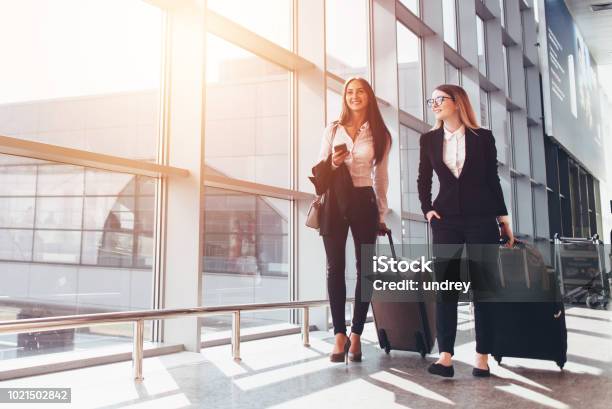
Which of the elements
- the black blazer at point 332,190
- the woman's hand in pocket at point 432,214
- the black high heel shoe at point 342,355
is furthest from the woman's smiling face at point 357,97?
the black high heel shoe at point 342,355

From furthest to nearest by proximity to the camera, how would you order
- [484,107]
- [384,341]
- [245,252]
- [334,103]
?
[484,107] < [334,103] < [245,252] < [384,341]

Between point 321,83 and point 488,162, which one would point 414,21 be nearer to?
point 321,83

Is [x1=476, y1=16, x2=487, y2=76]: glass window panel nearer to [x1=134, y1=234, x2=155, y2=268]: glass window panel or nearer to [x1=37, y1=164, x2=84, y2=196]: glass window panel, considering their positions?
[x1=134, y1=234, x2=155, y2=268]: glass window panel

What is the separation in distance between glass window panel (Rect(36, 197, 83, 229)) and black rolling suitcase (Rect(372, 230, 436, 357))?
1690 millimetres

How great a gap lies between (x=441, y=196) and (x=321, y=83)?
2162 mm

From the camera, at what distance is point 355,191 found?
8.64 feet

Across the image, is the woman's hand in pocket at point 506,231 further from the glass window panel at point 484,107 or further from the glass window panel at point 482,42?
the glass window panel at point 482,42

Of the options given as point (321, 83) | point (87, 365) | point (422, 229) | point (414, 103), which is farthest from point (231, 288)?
point (414, 103)

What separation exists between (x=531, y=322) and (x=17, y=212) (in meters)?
2.60

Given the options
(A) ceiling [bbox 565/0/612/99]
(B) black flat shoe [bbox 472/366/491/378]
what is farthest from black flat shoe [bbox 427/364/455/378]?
(A) ceiling [bbox 565/0/612/99]

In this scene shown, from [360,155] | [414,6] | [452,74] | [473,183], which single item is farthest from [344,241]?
[452,74]

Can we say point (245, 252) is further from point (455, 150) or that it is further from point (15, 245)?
point (455, 150)

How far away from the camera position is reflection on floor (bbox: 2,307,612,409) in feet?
6.33

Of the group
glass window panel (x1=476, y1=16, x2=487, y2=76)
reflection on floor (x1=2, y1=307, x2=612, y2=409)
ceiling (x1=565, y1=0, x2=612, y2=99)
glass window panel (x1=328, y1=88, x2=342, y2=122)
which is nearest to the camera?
reflection on floor (x1=2, y1=307, x2=612, y2=409)
